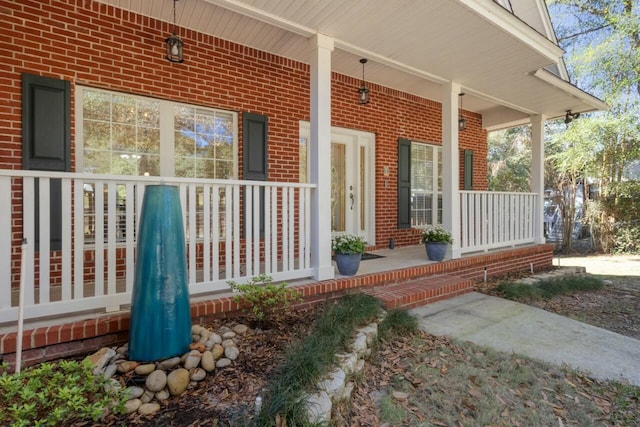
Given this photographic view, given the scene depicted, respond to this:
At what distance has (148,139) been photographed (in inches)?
159

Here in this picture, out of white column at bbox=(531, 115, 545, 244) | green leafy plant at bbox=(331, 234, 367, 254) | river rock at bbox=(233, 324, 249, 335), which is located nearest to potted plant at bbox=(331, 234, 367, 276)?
green leafy plant at bbox=(331, 234, 367, 254)

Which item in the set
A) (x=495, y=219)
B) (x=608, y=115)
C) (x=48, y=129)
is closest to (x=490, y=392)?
(x=495, y=219)

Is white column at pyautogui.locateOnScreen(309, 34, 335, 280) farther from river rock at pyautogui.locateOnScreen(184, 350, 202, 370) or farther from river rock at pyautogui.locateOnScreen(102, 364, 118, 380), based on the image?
river rock at pyautogui.locateOnScreen(102, 364, 118, 380)

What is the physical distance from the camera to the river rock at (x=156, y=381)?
196 cm

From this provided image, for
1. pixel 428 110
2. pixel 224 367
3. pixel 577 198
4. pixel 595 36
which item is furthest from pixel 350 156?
pixel 595 36

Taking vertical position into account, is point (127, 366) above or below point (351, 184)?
below

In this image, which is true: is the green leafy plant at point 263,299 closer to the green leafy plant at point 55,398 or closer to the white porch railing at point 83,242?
the white porch railing at point 83,242

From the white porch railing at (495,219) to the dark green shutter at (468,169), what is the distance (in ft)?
4.29

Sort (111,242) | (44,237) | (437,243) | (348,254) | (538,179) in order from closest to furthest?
(44,237) → (111,242) → (348,254) → (437,243) → (538,179)

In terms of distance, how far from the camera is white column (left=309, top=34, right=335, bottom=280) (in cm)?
365

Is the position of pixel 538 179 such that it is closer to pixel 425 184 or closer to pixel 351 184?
pixel 425 184

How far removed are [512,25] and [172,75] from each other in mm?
3827

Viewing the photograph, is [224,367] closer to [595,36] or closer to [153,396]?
[153,396]

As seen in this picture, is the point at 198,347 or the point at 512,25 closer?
the point at 198,347
